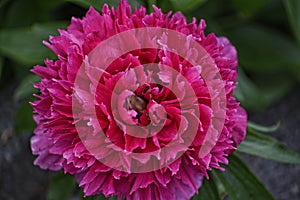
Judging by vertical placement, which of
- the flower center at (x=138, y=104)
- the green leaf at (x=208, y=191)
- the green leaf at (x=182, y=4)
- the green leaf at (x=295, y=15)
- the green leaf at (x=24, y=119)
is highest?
the green leaf at (x=182, y=4)

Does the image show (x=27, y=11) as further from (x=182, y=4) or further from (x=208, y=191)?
(x=208, y=191)

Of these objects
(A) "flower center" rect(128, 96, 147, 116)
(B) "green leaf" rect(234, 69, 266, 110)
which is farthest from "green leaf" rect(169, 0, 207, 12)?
(B) "green leaf" rect(234, 69, 266, 110)

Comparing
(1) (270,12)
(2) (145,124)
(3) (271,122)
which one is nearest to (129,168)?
(2) (145,124)

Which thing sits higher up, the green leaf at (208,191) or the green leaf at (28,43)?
the green leaf at (28,43)

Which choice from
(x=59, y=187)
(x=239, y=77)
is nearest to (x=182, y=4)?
(x=239, y=77)

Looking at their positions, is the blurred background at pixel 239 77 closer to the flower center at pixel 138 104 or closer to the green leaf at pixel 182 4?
the green leaf at pixel 182 4

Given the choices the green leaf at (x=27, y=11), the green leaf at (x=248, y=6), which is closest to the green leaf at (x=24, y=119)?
the green leaf at (x=27, y=11)

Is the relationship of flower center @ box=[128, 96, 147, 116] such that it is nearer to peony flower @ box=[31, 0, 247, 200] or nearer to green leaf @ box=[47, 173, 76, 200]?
peony flower @ box=[31, 0, 247, 200]
